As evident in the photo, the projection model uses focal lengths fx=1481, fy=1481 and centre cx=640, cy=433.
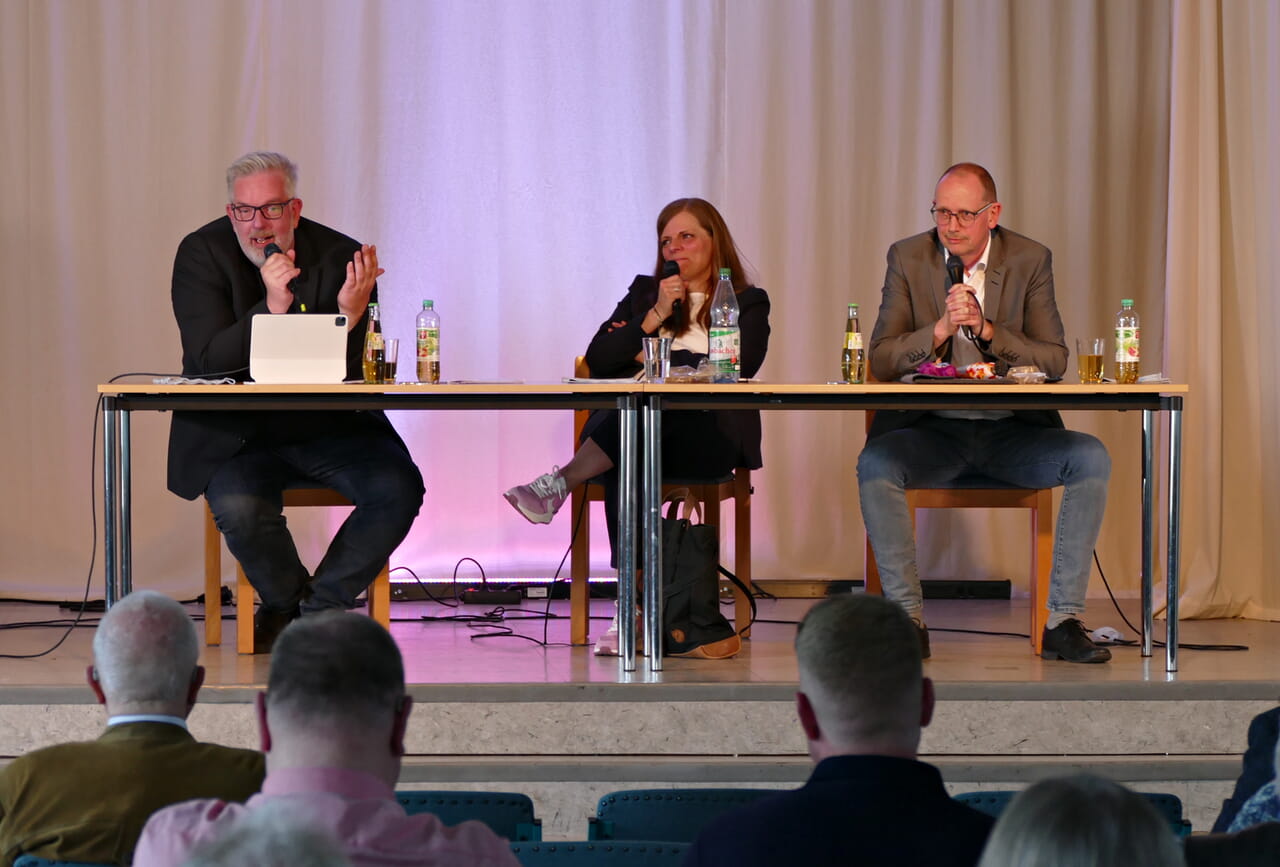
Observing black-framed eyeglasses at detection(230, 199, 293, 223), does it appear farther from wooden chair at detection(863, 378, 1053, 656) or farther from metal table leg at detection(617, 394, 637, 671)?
wooden chair at detection(863, 378, 1053, 656)

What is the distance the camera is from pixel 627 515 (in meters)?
3.58

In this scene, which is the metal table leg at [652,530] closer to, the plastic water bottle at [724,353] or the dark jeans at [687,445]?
the plastic water bottle at [724,353]

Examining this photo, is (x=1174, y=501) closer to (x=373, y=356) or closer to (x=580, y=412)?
(x=580, y=412)

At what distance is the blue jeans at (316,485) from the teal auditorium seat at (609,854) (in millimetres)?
2217

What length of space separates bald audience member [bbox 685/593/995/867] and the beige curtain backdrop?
12.6ft

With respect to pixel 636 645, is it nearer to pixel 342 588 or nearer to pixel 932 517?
pixel 342 588

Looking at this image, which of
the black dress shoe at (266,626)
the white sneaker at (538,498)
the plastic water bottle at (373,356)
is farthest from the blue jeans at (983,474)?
the black dress shoe at (266,626)

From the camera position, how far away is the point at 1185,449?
480 cm

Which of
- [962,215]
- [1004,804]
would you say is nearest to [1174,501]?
[962,215]

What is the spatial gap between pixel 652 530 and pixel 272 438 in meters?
1.05

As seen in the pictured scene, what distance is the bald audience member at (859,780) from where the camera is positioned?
1.40m

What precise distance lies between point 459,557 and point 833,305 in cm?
165

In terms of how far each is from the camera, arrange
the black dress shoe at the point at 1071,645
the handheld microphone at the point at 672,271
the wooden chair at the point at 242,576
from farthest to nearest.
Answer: the handheld microphone at the point at 672,271 < the wooden chair at the point at 242,576 < the black dress shoe at the point at 1071,645

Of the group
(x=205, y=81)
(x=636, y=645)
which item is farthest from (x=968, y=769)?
(x=205, y=81)
